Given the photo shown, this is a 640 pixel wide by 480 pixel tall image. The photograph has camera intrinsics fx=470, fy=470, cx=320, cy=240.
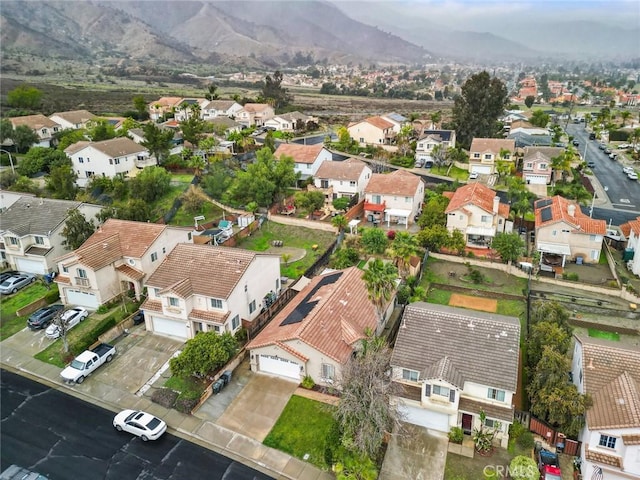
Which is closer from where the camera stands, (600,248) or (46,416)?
(46,416)

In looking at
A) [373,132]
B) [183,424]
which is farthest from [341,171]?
[183,424]

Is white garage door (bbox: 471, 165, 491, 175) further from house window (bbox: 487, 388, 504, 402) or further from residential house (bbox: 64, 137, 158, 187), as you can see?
house window (bbox: 487, 388, 504, 402)

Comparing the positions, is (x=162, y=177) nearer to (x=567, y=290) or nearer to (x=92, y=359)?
(x=92, y=359)

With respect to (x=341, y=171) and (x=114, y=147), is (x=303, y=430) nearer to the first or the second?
(x=341, y=171)

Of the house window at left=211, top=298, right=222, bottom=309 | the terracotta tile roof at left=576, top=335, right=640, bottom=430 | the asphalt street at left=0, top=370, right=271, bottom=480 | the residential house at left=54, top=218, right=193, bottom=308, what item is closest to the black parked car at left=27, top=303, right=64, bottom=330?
the residential house at left=54, top=218, right=193, bottom=308

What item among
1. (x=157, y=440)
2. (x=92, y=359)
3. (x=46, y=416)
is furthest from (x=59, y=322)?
(x=157, y=440)

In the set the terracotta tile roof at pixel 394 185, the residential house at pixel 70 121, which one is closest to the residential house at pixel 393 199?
the terracotta tile roof at pixel 394 185
